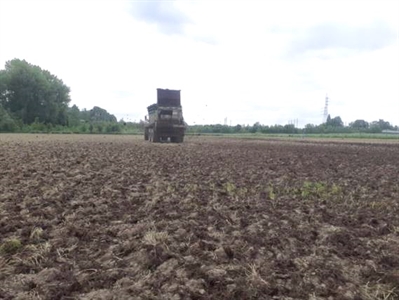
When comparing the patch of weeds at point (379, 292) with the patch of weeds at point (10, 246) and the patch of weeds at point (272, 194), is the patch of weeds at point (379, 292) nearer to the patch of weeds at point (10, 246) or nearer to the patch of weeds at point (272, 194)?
the patch of weeds at point (10, 246)

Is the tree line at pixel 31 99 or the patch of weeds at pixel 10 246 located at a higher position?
the tree line at pixel 31 99

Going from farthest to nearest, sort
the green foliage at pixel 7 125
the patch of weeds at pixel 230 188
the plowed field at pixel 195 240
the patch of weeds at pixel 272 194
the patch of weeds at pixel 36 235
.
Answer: the green foliage at pixel 7 125, the patch of weeds at pixel 230 188, the patch of weeds at pixel 272 194, the patch of weeds at pixel 36 235, the plowed field at pixel 195 240

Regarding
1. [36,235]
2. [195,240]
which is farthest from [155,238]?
[36,235]

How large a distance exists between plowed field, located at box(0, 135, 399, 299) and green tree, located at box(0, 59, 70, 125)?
7794 cm

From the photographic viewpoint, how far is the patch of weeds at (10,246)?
477cm

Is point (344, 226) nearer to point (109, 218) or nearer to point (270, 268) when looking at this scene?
point (270, 268)

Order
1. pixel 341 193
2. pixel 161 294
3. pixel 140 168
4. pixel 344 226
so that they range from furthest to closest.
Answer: pixel 140 168
pixel 341 193
pixel 344 226
pixel 161 294

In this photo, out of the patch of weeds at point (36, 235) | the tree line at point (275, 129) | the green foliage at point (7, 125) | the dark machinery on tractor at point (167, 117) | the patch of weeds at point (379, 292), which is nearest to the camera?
the patch of weeds at point (379, 292)

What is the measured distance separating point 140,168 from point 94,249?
8.68m

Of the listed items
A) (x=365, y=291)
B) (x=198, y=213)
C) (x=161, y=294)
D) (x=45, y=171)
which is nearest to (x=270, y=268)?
(x=365, y=291)

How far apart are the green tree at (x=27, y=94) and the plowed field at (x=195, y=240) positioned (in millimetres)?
77940

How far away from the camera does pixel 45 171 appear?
1193 cm

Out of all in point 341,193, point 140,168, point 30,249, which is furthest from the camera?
point 140,168

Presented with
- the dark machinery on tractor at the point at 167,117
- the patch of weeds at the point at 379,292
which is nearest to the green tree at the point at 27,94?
the dark machinery on tractor at the point at 167,117
